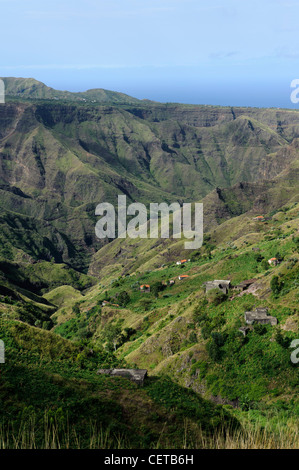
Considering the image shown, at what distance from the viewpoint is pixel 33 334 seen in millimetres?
44906

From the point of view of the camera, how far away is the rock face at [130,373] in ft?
110

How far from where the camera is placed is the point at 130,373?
116ft

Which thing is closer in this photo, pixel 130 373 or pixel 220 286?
pixel 130 373

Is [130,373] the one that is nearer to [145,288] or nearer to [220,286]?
[220,286]

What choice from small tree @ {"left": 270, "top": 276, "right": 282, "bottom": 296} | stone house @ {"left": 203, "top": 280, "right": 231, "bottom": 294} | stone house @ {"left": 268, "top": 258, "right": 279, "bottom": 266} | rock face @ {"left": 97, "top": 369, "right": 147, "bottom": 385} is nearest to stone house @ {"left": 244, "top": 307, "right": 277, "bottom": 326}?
small tree @ {"left": 270, "top": 276, "right": 282, "bottom": 296}

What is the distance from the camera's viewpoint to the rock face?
3362 centimetres

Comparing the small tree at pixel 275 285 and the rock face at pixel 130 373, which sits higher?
the small tree at pixel 275 285

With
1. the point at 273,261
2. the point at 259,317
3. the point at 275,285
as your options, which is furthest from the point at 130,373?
the point at 273,261

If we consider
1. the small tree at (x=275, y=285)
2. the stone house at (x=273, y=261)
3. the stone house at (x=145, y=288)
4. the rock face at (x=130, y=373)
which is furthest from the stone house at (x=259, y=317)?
the stone house at (x=145, y=288)

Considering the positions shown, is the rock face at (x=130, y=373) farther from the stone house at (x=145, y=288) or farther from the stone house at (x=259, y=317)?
the stone house at (x=145, y=288)
